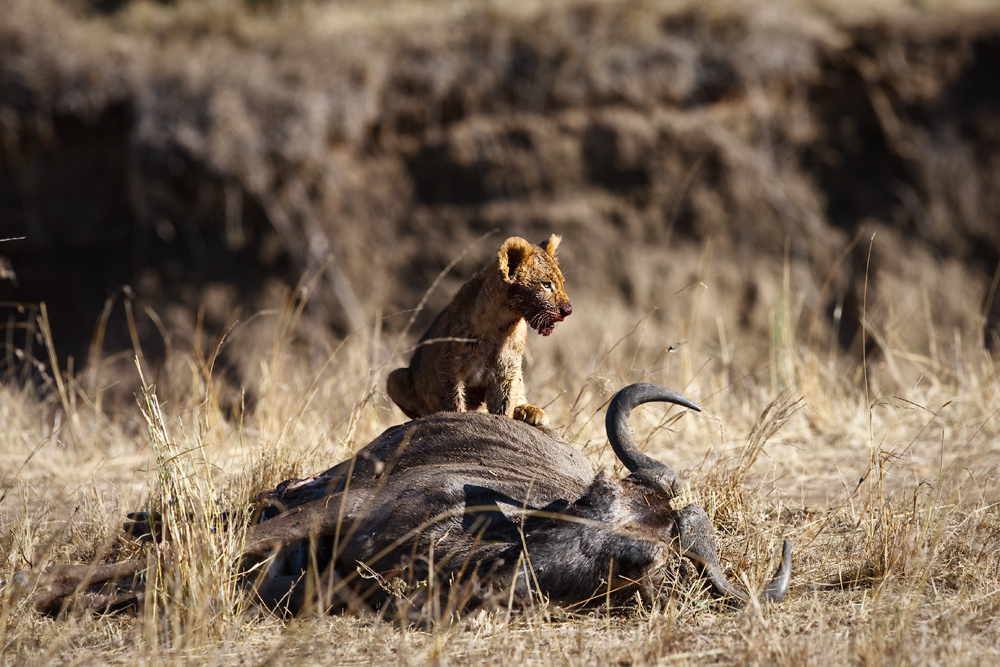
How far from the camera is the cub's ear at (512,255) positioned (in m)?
3.56

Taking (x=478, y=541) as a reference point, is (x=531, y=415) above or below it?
above

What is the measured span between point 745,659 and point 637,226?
896 centimetres

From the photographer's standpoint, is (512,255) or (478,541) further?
(512,255)

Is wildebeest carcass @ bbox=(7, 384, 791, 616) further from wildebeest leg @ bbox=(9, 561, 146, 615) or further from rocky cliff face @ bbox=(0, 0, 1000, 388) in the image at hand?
rocky cliff face @ bbox=(0, 0, 1000, 388)

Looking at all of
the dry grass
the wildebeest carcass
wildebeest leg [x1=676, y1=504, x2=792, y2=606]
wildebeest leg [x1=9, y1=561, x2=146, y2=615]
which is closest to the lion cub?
→ the dry grass

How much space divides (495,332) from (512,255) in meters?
0.33

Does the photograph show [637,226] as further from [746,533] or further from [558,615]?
[558,615]

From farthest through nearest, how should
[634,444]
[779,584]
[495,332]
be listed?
[495,332] → [634,444] → [779,584]

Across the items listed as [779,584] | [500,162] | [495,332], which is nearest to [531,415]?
[495,332]

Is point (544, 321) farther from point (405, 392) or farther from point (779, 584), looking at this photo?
point (779, 584)

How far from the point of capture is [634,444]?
131 inches

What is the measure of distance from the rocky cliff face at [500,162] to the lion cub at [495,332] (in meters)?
6.89

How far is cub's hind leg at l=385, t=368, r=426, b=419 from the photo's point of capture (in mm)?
4078

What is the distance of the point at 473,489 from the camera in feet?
11.0
